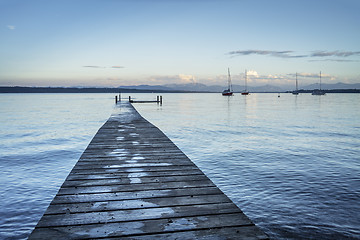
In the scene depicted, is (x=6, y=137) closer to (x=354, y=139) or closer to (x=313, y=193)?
(x=313, y=193)

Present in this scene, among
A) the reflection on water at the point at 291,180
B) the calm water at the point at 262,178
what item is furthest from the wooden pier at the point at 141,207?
the reflection on water at the point at 291,180

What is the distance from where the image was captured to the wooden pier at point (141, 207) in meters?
3.00

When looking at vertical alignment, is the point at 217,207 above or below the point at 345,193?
above

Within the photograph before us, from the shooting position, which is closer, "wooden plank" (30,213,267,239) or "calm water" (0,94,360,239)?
"wooden plank" (30,213,267,239)

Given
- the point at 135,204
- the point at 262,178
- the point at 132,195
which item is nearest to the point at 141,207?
the point at 135,204

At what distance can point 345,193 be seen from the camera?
765cm

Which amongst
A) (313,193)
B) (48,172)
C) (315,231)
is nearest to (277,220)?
(315,231)

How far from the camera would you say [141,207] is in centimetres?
369

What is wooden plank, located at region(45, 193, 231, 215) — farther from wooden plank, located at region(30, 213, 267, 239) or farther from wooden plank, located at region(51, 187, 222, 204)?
wooden plank, located at region(30, 213, 267, 239)

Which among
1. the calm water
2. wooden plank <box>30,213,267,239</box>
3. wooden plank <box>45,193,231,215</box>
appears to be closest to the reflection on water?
the calm water

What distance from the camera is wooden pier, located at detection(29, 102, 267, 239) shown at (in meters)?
3.00

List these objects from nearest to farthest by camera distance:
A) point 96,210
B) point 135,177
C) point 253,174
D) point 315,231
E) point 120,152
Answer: point 96,210, point 135,177, point 315,231, point 120,152, point 253,174

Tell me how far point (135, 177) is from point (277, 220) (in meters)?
3.60

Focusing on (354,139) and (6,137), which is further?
(6,137)
